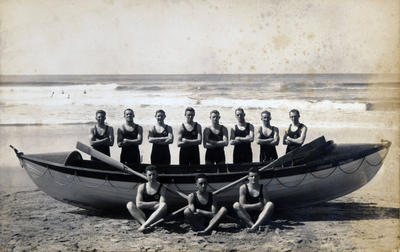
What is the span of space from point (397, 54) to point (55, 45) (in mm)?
7055

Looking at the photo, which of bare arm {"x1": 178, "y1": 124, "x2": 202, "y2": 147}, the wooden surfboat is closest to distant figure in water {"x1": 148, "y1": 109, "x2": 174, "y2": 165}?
bare arm {"x1": 178, "y1": 124, "x2": 202, "y2": 147}

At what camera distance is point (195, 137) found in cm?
502

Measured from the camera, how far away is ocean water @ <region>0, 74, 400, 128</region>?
42.1ft

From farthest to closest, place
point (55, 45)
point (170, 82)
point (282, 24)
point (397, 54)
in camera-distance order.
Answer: point (170, 82), point (55, 45), point (282, 24), point (397, 54)

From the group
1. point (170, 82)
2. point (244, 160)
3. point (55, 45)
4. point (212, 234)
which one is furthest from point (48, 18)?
point (170, 82)

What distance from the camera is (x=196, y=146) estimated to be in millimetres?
5160

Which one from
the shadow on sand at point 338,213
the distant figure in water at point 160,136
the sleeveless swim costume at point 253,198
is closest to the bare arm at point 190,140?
the distant figure in water at point 160,136

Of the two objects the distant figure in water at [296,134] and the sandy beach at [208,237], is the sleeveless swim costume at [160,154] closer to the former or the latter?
the sandy beach at [208,237]

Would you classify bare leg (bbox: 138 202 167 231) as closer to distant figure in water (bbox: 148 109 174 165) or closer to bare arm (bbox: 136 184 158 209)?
bare arm (bbox: 136 184 158 209)

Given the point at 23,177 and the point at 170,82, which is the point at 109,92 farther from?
the point at 23,177

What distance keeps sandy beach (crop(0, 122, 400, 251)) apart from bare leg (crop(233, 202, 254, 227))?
12 centimetres

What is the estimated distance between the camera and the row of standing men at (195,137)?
16.4 ft

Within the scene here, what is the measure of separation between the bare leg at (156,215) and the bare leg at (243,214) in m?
0.77

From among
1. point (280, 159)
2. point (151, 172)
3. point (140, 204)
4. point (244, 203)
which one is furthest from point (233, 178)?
point (140, 204)
